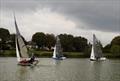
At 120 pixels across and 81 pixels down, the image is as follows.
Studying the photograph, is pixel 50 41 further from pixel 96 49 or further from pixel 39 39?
pixel 96 49

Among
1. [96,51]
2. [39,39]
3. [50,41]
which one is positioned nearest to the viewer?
[96,51]

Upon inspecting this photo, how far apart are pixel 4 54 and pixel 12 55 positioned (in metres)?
4.34

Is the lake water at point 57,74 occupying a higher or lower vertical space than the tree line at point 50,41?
lower

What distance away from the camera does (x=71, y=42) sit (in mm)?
158250

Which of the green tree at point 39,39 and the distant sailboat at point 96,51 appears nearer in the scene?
the distant sailboat at point 96,51

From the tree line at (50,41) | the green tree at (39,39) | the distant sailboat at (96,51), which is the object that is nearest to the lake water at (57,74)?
the distant sailboat at (96,51)

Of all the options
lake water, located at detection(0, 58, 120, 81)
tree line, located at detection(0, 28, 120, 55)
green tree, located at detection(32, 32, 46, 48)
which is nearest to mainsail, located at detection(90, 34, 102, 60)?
lake water, located at detection(0, 58, 120, 81)

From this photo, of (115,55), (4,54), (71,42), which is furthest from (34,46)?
(115,55)

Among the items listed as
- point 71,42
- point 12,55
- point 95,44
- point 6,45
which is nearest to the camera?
point 95,44

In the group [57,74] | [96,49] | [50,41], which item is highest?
[50,41]

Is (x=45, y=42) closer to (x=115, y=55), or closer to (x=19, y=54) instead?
Answer: (x=115, y=55)

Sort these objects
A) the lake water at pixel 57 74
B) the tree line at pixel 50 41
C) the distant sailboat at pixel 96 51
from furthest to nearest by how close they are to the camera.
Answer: the tree line at pixel 50 41
the distant sailboat at pixel 96 51
the lake water at pixel 57 74

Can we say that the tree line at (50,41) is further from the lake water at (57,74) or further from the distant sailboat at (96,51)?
the lake water at (57,74)

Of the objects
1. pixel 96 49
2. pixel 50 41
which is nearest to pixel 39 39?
pixel 50 41
